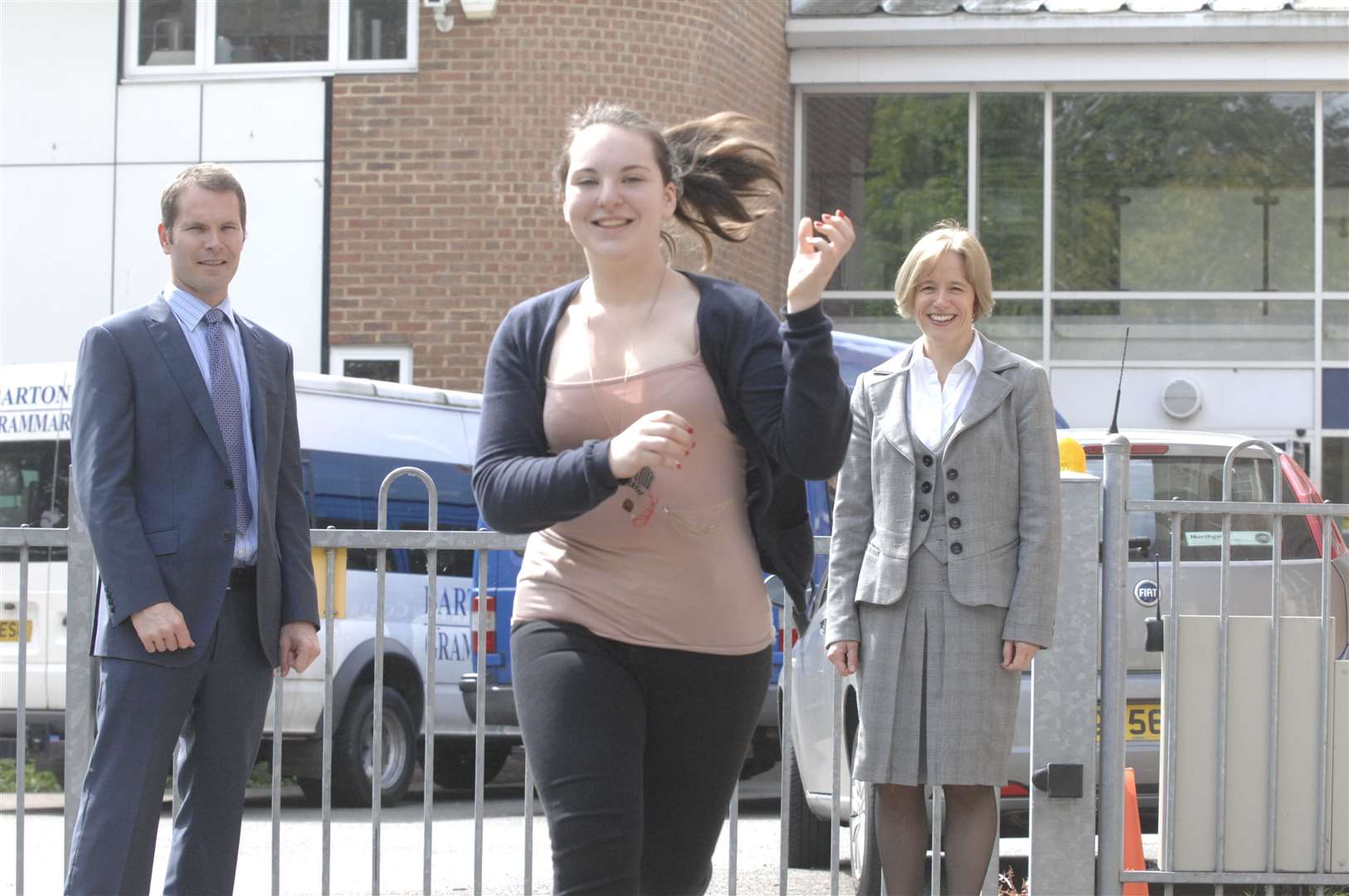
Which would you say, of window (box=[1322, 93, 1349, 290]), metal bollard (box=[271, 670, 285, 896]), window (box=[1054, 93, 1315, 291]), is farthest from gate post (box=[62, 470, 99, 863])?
window (box=[1322, 93, 1349, 290])

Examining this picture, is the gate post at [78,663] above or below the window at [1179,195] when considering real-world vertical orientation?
below

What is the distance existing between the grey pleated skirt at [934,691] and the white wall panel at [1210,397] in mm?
11511

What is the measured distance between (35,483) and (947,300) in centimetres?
680

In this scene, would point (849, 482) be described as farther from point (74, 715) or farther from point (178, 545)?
point (74, 715)

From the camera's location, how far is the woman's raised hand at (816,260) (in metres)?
2.97

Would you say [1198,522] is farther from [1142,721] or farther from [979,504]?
[979,504]

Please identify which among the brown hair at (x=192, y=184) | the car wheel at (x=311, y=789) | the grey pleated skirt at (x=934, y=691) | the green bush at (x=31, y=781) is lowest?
the green bush at (x=31, y=781)

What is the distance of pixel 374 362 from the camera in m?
14.3

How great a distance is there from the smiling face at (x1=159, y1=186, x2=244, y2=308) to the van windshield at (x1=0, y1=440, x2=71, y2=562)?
5954 millimetres

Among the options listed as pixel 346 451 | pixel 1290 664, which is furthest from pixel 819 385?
pixel 346 451

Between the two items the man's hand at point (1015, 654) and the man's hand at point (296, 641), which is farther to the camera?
the man's hand at point (1015, 654)

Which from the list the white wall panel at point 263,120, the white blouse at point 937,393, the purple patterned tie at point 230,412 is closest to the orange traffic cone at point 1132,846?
the white blouse at point 937,393

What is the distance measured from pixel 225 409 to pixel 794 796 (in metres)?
3.25

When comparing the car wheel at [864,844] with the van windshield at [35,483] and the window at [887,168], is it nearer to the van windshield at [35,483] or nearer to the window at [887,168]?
the van windshield at [35,483]
